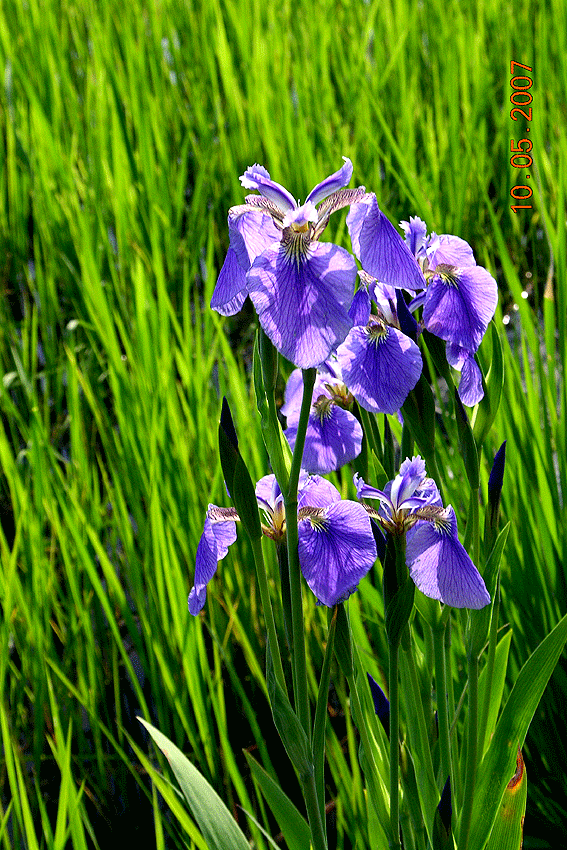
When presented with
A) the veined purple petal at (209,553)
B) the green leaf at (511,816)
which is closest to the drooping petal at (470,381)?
the veined purple petal at (209,553)

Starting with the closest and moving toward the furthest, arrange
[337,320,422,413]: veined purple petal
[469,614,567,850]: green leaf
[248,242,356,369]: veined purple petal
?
[248,242,356,369]: veined purple petal, [337,320,422,413]: veined purple petal, [469,614,567,850]: green leaf

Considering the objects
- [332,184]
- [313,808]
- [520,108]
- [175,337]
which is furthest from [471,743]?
[520,108]

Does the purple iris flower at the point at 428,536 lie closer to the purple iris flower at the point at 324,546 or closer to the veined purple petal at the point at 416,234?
the purple iris flower at the point at 324,546

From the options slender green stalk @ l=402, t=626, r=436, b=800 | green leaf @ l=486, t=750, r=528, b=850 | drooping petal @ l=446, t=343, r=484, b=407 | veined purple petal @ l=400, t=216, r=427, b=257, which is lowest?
green leaf @ l=486, t=750, r=528, b=850

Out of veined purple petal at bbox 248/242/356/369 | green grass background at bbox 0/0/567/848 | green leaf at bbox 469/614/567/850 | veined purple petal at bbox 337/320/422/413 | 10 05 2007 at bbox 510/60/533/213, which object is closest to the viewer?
veined purple petal at bbox 248/242/356/369

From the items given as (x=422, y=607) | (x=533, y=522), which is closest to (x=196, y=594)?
(x=422, y=607)

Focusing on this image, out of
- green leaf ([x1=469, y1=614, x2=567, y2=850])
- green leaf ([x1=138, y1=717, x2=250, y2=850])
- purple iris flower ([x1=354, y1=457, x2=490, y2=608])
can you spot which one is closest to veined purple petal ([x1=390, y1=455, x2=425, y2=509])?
purple iris flower ([x1=354, y1=457, x2=490, y2=608])

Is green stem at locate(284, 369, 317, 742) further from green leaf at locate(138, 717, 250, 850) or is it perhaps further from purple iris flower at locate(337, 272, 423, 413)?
green leaf at locate(138, 717, 250, 850)
